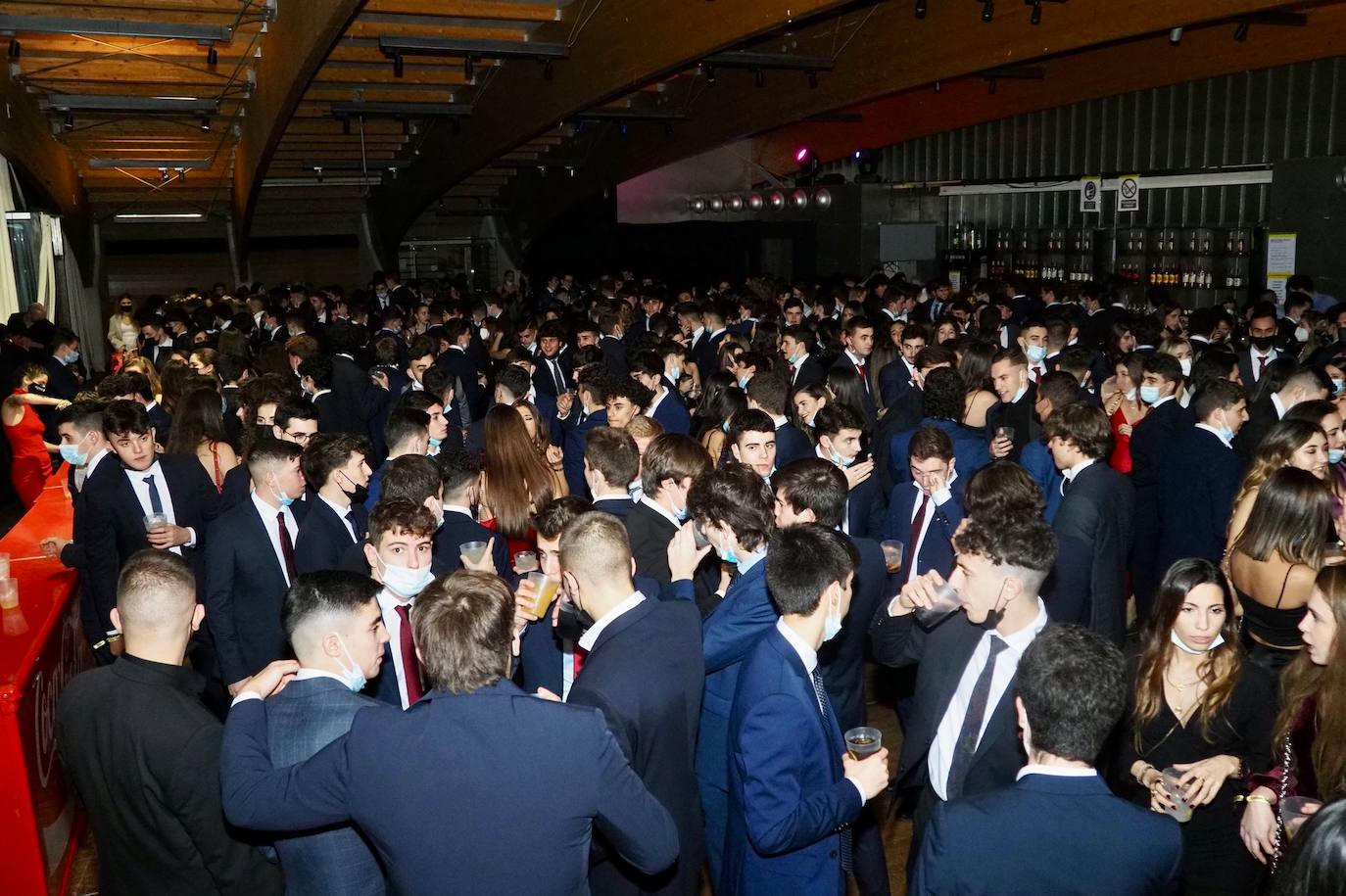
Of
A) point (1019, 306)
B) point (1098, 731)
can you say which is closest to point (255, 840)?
point (1098, 731)

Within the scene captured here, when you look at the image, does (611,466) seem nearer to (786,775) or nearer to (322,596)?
(322,596)

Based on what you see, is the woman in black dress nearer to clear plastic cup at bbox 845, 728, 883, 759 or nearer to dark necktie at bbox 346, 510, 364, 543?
clear plastic cup at bbox 845, 728, 883, 759

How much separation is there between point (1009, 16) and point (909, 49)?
1374 millimetres

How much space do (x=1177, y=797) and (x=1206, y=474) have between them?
287cm

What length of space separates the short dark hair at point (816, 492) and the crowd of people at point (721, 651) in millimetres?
12

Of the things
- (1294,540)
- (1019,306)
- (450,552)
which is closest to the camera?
(1294,540)

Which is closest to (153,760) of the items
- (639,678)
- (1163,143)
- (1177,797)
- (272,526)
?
(639,678)

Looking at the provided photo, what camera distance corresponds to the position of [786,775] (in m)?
2.64

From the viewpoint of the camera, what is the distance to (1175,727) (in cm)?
311

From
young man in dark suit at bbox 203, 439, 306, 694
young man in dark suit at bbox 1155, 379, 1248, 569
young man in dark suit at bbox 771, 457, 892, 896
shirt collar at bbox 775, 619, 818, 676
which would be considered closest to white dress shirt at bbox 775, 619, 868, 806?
shirt collar at bbox 775, 619, 818, 676

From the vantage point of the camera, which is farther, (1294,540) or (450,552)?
(450,552)

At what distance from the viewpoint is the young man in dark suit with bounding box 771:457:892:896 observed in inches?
135

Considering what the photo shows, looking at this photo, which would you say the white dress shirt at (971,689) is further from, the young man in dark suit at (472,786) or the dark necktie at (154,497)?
the dark necktie at (154,497)

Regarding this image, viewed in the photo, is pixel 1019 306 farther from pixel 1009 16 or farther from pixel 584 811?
pixel 584 811
